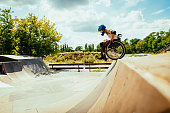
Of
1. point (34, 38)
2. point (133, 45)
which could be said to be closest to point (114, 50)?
point (34, 38)

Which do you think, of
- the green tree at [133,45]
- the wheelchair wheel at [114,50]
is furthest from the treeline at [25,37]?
the green tree at [133,45]

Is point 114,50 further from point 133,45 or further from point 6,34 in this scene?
point 133,45

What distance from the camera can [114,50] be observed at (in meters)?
5.03

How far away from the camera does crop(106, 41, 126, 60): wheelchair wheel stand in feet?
16.2

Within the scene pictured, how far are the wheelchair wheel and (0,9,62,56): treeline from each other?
11172 mm

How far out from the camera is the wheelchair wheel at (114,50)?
16.2 ft

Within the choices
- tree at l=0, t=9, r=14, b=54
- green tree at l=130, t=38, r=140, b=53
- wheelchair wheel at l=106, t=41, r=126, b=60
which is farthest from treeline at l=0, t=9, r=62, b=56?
green tree at l=130, t=38, r=140, b=53

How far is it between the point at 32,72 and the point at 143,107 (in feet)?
32.5

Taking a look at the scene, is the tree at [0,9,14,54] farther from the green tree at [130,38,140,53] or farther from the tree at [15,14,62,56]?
the green tree at [130,38,140,53]

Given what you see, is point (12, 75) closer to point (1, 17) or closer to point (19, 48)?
point (19, 48)

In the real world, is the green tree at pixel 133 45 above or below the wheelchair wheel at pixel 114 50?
above

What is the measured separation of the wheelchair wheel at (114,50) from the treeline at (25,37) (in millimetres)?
11172

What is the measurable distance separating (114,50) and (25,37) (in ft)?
42.6

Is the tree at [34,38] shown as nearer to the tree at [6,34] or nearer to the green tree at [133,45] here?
the tree at [6,34]
